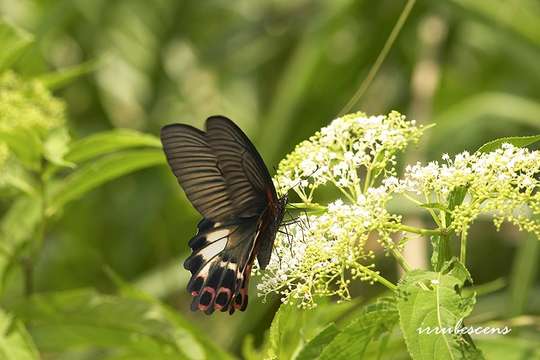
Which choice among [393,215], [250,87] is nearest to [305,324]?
[393,215]

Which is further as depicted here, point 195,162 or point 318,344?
point 195,162

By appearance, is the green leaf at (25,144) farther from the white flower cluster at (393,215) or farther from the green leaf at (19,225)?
the white flower cluster at (393,215)

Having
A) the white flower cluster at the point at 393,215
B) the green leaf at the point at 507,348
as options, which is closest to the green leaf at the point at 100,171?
the white flower cluster at the point at 393,215

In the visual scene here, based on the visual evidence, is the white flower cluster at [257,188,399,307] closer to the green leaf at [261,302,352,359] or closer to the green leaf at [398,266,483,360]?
the green leaf at [398,266,483,360]

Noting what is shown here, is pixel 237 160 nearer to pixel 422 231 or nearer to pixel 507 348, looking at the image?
pixel 422 231

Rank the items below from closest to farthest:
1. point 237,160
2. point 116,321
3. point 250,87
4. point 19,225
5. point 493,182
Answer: point 493,182
point 237,160
point 116,321
point 19,225
point 250,87
